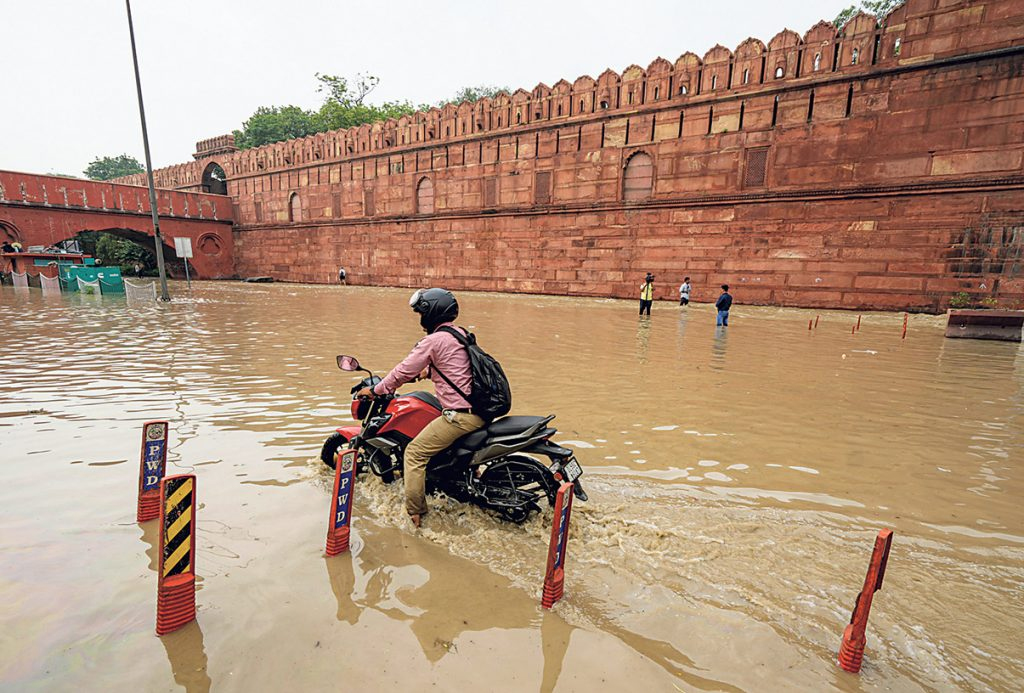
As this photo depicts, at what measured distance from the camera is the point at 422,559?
2732mm

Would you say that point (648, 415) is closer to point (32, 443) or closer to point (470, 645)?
point (470, 645)

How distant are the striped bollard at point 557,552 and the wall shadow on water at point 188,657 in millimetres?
1416

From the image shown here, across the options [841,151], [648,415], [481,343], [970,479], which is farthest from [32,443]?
[841,151]

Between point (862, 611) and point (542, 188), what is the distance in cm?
2333

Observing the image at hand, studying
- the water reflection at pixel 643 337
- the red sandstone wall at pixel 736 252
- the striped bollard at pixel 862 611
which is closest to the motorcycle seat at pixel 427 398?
the striped bollard at pixel 862 611

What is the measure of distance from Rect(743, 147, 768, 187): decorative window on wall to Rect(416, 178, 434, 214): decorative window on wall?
16.2m

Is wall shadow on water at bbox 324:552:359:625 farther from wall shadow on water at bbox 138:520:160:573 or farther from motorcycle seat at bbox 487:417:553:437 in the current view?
motorcycle seat at bbox 487:417:553:437

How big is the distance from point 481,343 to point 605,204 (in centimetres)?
1443

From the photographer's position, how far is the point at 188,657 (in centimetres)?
195

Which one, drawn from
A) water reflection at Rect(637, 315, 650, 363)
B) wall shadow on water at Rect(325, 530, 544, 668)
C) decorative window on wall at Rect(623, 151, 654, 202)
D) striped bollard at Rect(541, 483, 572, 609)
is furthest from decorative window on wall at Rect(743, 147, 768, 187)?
wall shadow on water at Rect(325, 530, 544, 668)

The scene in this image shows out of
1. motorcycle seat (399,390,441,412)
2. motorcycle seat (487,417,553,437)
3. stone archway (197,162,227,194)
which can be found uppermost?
stone archway (197,162,227,194)

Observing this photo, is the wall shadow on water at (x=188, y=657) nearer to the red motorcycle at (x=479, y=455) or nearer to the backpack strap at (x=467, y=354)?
the red motorcycle at (x=479, y=455)

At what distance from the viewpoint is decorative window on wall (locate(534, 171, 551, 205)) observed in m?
23.3

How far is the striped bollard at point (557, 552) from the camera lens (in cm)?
221
